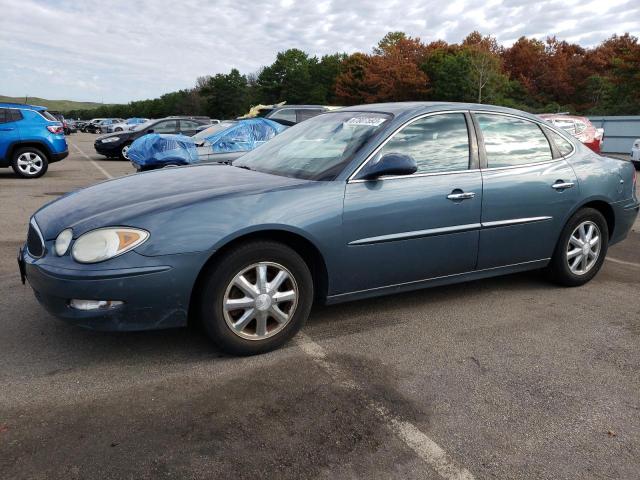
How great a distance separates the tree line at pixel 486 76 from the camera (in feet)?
156

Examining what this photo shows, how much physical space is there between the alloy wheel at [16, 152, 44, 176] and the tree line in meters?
37.8

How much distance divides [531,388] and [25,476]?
96.8 inches

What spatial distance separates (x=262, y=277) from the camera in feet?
10.6

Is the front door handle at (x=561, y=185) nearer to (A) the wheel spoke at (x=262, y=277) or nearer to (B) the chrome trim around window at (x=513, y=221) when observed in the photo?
(B) the chrome trim around window at (x=513, y=221)

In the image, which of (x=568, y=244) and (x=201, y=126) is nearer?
(x=568, y=244)

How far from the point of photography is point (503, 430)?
2.60 m

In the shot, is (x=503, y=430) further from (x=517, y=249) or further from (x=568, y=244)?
(x=568, y=244)

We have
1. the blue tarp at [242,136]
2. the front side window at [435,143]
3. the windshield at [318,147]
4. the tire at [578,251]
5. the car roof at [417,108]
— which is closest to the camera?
the windshield at [318,147]

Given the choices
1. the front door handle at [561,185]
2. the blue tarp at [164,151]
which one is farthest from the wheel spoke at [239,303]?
the blue tarp at [164,151]

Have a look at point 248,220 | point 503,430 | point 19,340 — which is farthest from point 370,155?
point 19,340

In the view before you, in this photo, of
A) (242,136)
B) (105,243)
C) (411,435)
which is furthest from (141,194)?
(242,136)

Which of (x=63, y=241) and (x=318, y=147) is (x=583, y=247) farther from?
(x=63, y=241)

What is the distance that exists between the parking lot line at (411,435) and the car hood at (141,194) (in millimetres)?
1171

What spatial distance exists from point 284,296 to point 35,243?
60.0 inches
